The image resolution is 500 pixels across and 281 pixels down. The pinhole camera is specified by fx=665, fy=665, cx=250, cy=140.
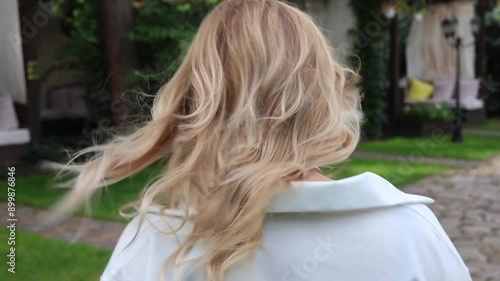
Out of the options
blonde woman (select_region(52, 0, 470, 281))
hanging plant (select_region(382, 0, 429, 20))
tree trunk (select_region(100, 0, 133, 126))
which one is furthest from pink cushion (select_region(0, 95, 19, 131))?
blonde woman (select_region(52, 0, 470, 281))

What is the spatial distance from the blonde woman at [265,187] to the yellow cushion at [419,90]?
14693mm

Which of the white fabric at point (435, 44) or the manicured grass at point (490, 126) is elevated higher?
the white fabric at point (435, 44)

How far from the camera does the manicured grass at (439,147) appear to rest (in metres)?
A: 10.6

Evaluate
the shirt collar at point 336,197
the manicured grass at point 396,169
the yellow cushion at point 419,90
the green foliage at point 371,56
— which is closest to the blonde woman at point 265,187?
the shirt collar at point 336,197

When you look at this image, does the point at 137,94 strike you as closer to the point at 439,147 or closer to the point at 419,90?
the point at 439,147

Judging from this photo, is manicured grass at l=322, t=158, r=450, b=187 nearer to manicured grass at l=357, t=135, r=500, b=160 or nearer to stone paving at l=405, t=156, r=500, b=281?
stone paving at l=405, t=156, r=500, b=281

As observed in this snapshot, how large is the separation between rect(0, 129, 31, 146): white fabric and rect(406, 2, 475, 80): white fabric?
10390mm

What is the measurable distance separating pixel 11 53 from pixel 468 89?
11.9 m

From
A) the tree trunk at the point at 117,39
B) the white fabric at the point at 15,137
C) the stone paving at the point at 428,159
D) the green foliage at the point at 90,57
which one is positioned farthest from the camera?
the stone paving at the point at 428,159

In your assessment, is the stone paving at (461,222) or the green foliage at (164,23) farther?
the green foliage at (164,23)

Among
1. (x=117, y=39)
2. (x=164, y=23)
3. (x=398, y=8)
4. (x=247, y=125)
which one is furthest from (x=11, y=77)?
(x=247, y=125)

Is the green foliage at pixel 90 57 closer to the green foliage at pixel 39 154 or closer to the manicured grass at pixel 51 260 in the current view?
the green foliage at pixel 39 154

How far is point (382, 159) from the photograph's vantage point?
9.58 meters

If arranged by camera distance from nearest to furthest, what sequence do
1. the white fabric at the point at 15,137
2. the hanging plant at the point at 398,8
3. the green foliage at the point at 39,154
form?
the white fabric at the point at 15,137 < the green foliage at the point at 39,154 < the hanging plant at the point at 398,8
